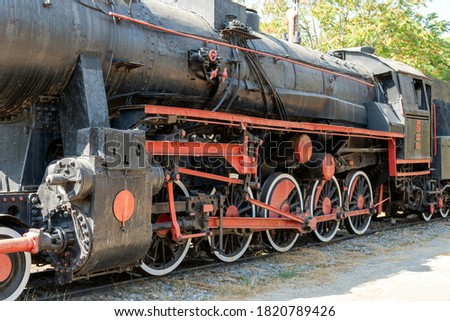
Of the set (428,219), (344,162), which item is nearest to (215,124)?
(344,162)

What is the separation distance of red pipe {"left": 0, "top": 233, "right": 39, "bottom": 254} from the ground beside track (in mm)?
1169

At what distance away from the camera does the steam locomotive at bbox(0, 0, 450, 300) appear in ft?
16.4

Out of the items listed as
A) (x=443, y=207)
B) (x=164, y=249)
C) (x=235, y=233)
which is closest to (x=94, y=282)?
(x=164, y=249)

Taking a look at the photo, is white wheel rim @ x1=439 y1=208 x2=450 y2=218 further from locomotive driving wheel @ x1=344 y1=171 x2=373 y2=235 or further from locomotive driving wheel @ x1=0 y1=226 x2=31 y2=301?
locomotive driving wheel @ x1=0 y1=226 x2=31 y2=301

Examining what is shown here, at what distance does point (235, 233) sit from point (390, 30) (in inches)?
645

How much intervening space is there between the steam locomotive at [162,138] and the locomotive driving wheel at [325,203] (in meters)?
0.03

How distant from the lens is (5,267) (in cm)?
480

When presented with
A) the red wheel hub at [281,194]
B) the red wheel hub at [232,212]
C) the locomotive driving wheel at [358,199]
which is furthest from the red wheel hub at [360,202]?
the red wheel hub at [232,212]

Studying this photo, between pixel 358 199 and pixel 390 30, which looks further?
pixel 390 30

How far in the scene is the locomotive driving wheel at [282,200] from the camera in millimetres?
8258

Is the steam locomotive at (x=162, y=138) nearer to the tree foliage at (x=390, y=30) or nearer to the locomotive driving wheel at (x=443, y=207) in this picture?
the locomotive driving wheel at (x=443, y=207)

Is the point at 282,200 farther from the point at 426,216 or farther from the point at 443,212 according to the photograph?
the point at 443,212

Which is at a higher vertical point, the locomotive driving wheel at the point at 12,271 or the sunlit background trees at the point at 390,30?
the sunlit background trees at the point at 390,30

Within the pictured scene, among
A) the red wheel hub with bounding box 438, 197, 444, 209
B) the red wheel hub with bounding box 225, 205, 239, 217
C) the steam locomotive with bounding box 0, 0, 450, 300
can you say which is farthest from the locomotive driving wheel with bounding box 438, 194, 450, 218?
the red wheel hub with bounding box 225, 205, 239, 217
